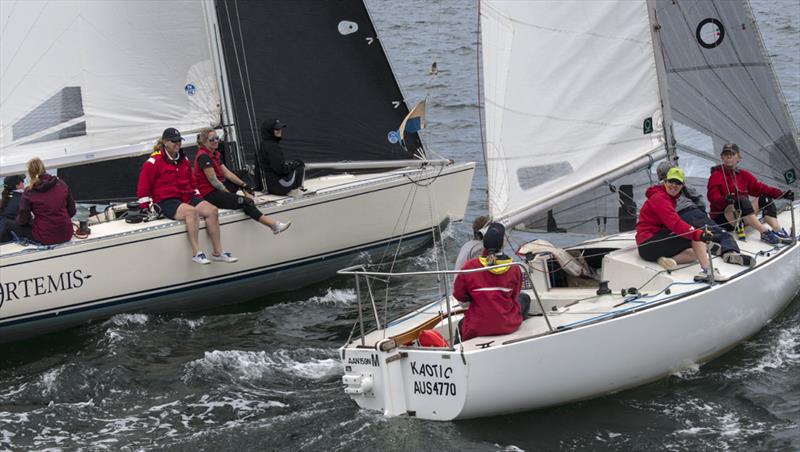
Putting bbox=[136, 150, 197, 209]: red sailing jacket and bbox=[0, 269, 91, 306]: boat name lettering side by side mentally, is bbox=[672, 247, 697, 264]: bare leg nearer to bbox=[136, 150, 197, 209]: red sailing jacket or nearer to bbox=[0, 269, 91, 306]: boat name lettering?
bbox=[136, 150, 197, 209]: red sailing jacket

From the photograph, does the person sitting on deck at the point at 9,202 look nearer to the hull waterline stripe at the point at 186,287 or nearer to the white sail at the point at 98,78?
the white sail at the point at 98,78

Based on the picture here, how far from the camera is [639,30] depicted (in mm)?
10086

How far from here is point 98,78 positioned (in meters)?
13.1

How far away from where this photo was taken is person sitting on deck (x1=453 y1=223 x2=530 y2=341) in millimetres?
8672

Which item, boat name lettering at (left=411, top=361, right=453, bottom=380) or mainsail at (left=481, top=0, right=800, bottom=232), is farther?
mainsail at (left=481, top=0, right=800, bottom=232)

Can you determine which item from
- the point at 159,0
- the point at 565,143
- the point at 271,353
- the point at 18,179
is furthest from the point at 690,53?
the point at 18,179

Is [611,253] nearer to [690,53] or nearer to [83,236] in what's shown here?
[690,53]

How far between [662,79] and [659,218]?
3.99 ft

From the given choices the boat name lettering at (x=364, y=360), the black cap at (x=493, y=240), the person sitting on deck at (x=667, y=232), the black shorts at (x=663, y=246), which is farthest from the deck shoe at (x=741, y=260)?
the boat name lettering at (x=364, y=360)

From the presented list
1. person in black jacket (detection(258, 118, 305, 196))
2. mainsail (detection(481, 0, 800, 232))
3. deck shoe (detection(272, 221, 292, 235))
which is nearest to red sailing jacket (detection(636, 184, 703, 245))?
mainsail (detection(481, 0, 800, 232))

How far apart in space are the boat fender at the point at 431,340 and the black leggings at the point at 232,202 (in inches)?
169

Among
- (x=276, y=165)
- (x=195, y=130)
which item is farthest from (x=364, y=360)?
(x=195, y=130)

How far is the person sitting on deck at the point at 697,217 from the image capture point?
10.1 metres

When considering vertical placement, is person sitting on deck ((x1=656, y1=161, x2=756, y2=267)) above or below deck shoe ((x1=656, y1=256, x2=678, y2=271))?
above
